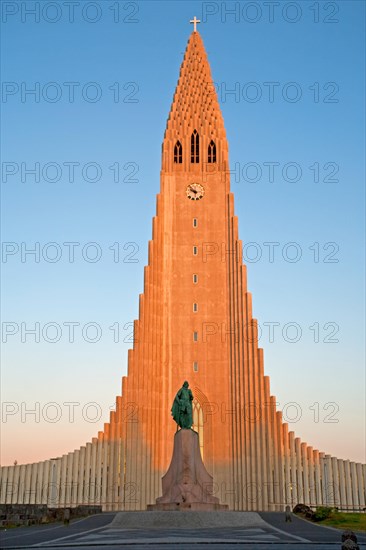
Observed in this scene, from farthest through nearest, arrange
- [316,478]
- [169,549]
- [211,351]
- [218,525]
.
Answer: [211,351]
[316,478]
[218,525]
[169,549]

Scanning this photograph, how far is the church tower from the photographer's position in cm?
4656

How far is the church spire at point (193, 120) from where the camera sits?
5681 cm

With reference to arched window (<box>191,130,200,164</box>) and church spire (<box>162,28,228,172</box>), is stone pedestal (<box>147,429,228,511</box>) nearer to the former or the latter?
church spire (<box>162,28,228,172</box>)

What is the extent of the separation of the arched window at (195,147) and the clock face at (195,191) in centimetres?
284

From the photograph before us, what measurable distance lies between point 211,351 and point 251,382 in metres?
4.11

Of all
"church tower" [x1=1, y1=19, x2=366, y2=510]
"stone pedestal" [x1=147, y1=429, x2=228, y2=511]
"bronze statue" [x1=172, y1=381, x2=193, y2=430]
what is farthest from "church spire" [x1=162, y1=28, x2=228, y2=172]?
"stone pedestal" [x1=147, y1=429, x2=228, y2=511]

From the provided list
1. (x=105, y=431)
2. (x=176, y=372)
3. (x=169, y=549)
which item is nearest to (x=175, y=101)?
(x=176, y=372)

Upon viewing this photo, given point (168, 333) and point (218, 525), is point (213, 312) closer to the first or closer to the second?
point (168, 333)

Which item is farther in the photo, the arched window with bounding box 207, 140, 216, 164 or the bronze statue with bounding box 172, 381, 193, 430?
the arched window with bounding box 207, 140, 216, 164

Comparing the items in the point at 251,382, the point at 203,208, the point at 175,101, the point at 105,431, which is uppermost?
the point at 175,101

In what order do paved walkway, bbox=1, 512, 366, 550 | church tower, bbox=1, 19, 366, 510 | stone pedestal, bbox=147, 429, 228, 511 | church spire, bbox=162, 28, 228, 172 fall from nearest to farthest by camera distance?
paved walkway, bbox=1, 512, 366, 550
stone pedestal, bbox=147, 429, 228, 511
church tower, bbox=1, 19, 366, 510
church spire, bbox=162, 28, 228, 172

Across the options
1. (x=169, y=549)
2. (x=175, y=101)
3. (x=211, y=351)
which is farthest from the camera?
(x=175, y=101)

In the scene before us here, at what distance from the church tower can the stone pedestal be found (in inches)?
673

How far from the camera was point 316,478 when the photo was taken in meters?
47.0
